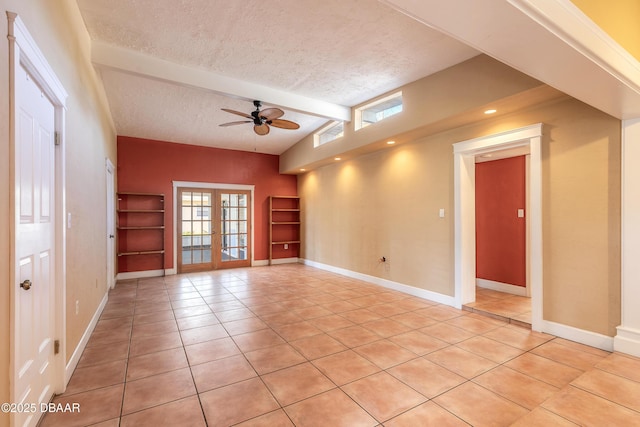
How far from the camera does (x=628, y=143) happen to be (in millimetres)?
2654

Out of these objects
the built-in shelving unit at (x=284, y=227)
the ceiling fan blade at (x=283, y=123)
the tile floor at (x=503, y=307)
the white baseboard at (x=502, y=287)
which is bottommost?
the tile floor at (x=503, y=307)

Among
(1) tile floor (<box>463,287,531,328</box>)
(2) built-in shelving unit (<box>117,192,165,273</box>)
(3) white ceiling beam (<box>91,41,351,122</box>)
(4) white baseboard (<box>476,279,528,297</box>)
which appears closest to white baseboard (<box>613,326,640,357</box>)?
(1) tile floor (<box>463,287,531,328</box>)

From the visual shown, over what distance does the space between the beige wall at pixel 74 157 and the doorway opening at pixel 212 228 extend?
259 cm

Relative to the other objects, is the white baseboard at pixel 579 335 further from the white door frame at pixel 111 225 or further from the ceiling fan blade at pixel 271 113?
the white door frame at pixel 111 225

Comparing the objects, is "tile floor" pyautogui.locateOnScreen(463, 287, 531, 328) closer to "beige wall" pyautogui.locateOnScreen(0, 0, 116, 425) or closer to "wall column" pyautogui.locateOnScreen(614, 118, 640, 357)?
"wall column" pyautogui.locateOnScreen(614, 118, 640, 357)

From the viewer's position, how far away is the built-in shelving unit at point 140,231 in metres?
6.13

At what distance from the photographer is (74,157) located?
2.66 m

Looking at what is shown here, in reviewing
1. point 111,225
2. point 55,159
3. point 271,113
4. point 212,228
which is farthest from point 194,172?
point 55,159

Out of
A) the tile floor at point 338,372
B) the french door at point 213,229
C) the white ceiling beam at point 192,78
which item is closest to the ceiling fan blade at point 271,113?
the white ceiling beam at point 192,78

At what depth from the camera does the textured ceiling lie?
2.86 meters

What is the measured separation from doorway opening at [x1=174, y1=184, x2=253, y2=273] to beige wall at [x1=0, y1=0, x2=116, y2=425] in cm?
259

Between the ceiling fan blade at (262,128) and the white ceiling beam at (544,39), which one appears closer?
the white ceiling beam at (544,39)

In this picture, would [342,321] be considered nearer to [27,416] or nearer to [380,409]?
[380,409]

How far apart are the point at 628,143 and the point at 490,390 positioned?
8.14 feet
